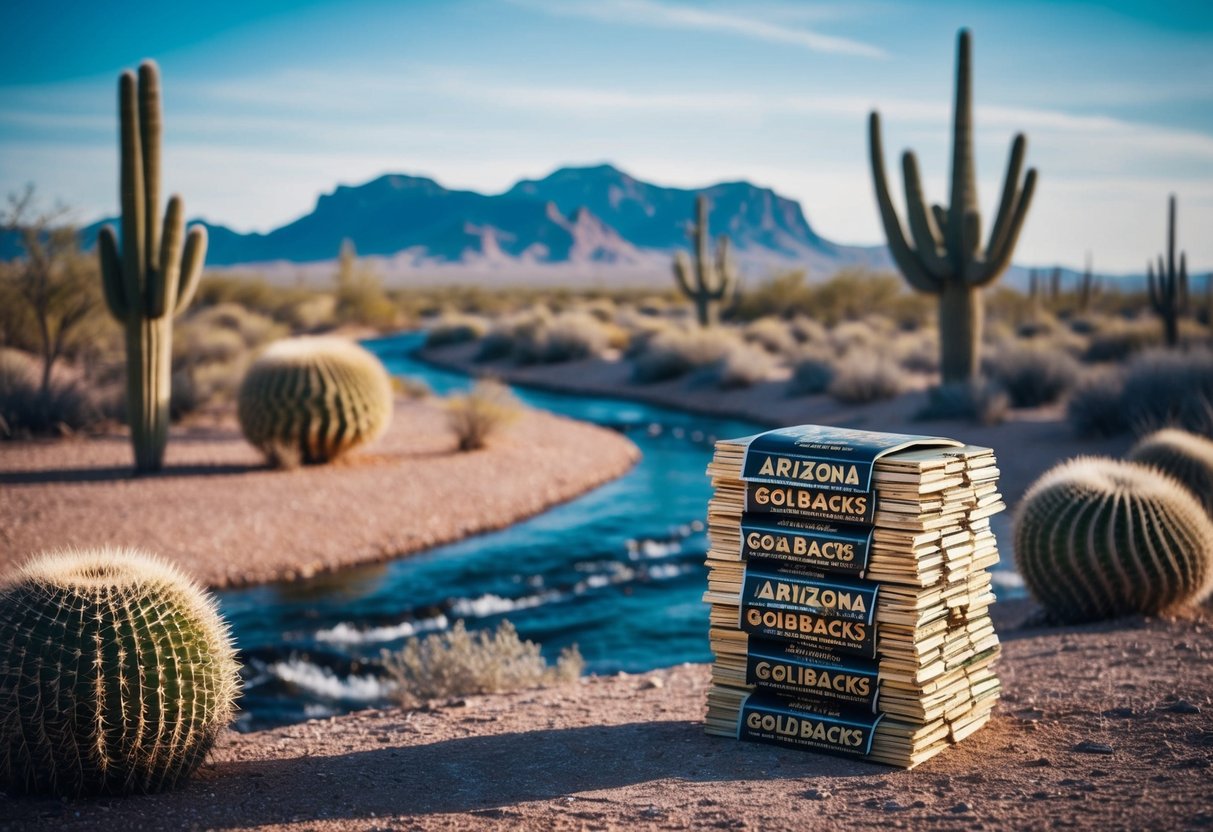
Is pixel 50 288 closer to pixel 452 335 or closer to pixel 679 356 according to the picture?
pixel 679 356

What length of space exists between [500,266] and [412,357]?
130032 mm

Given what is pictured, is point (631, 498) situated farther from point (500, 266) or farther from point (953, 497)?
point (500, 266)

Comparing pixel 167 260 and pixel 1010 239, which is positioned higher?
pixel 1010 239

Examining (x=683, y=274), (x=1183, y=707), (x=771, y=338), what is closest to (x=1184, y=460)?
(x=1183, y=707)

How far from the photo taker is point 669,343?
3459cm

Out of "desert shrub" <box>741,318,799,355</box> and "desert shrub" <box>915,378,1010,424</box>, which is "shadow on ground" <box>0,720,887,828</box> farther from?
"desert shrub" <box>741,318,799,355</box>

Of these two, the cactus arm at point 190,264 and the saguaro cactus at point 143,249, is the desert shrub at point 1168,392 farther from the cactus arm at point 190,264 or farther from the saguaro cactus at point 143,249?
the saguaro cactus at point 143,249

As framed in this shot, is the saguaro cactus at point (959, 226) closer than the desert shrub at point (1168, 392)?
No

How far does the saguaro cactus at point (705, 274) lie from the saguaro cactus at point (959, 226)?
67.4 ft

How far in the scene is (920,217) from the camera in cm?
2028

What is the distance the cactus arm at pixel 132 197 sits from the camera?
15117 millimetres

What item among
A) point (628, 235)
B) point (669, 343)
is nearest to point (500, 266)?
point (628, 235)

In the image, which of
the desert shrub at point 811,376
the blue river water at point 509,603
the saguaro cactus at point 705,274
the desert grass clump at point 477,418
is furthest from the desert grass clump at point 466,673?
the saguaro cactus at point 705,274

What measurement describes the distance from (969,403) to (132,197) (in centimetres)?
1507
